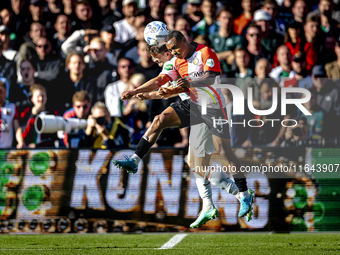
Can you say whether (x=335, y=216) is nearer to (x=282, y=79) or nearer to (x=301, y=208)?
(x=301, y=208)

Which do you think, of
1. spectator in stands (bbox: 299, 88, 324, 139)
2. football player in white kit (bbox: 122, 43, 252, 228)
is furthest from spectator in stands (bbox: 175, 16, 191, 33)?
football player in white kit (bbox: 122, 43, 252, 228)

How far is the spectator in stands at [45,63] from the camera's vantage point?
10.5 m

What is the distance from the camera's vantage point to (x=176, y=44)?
6293 millimetres

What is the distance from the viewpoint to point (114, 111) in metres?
9.71

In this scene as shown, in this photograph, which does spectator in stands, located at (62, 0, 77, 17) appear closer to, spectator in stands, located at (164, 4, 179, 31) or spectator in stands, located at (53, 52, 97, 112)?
spectator in stands, located at (53, 52, 97, 112)

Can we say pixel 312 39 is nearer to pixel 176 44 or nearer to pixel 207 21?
pixel 207 21

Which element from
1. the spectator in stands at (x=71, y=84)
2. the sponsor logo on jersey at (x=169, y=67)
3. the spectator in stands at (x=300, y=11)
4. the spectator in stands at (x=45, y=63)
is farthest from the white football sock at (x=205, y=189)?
the spectator in stands at (x=300, y=11)

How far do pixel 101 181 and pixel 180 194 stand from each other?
1370 millimetres

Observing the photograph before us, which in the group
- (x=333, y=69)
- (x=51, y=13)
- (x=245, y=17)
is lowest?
(x=333, y=69)

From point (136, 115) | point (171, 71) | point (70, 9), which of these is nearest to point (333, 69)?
point (136, 115)

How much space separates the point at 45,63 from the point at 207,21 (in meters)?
3.43

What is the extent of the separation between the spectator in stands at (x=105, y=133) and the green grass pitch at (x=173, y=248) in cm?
160

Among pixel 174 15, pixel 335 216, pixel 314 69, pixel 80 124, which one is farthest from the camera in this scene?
pixel 174 15

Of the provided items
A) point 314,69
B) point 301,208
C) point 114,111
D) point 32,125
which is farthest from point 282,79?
point 32,125
